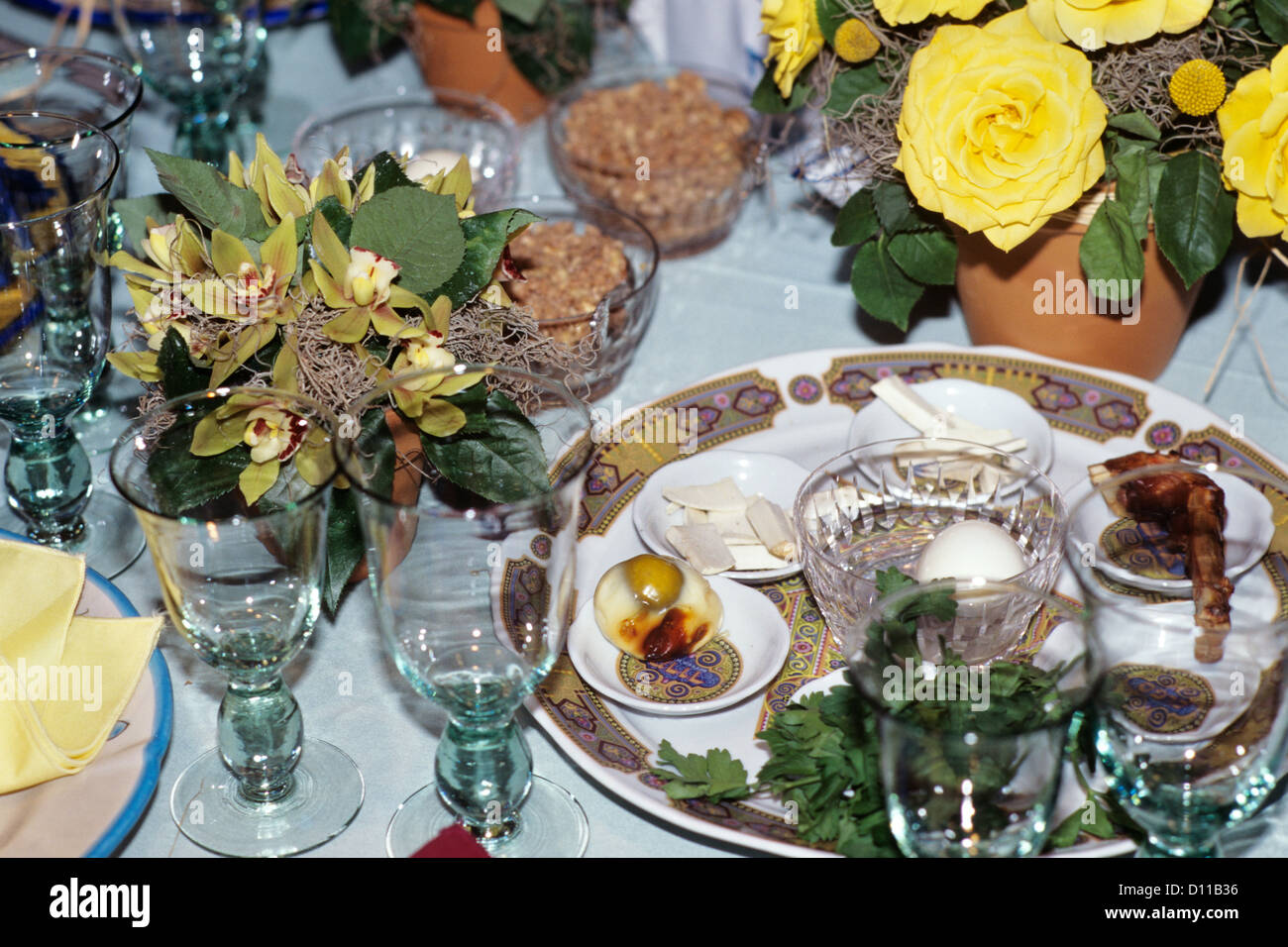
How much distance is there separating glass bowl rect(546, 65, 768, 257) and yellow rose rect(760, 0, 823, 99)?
177mm

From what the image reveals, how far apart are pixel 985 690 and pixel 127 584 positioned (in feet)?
1.98

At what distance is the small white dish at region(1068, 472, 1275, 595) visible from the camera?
0.92 metres

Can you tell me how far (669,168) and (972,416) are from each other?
0.39m

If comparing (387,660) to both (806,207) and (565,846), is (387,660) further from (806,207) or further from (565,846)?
(806,207)

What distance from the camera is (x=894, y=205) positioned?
1.08 m

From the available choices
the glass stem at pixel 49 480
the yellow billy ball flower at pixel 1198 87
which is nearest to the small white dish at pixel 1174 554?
the yellow billy ball flower at pixel 1198 87

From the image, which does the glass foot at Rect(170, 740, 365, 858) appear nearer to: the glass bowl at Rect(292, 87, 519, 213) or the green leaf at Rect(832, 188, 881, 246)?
the green leaf at Rect(832, 188, 881, 246)

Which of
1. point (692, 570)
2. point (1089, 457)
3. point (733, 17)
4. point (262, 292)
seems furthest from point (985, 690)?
point (733, 17)

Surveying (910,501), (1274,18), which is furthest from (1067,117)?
(910,501)

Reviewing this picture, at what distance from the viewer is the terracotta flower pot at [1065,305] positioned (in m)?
1.09

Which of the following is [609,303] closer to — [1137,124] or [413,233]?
[413,233]

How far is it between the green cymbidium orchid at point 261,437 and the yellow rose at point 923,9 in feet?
1.59

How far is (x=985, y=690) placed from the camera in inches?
31.5
